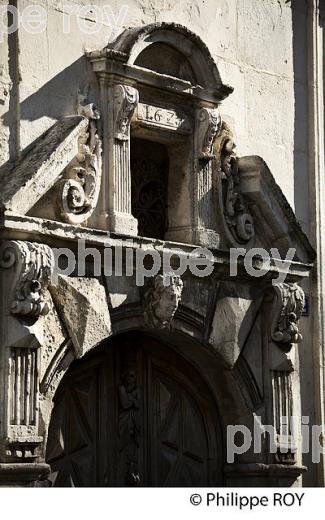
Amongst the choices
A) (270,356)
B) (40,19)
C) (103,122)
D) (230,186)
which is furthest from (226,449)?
(40,19)

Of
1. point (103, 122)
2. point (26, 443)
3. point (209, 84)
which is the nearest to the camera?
point (26, 443)

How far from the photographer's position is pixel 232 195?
11.7 m

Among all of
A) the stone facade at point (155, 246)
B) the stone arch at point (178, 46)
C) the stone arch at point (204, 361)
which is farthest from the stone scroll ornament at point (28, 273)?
the stone arch at point (178, 46)

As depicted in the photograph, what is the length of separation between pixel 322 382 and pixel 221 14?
2817 mm

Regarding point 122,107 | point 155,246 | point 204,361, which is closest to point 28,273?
point 155,246

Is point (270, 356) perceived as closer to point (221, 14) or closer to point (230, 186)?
point (230, 186)

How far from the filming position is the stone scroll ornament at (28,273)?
988 centimetres

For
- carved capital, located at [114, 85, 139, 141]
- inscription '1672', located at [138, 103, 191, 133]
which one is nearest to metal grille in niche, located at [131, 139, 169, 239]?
inscription '1672', located at [138, 103, 191, 133]

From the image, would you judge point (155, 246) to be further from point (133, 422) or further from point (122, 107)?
point (133, 422)

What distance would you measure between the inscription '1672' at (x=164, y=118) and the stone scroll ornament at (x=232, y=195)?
1.24ft

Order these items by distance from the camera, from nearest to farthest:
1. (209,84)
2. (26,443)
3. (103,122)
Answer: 1. (26,443)
2. (103,122)
3. (209,84)

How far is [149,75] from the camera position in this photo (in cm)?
1104

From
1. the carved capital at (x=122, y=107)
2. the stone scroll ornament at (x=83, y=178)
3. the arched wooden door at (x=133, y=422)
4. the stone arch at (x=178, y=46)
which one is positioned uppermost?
the stone arch at (x=178, y=46)

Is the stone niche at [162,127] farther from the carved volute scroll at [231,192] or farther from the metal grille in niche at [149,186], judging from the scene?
the carved volute scroll at [231,192]
